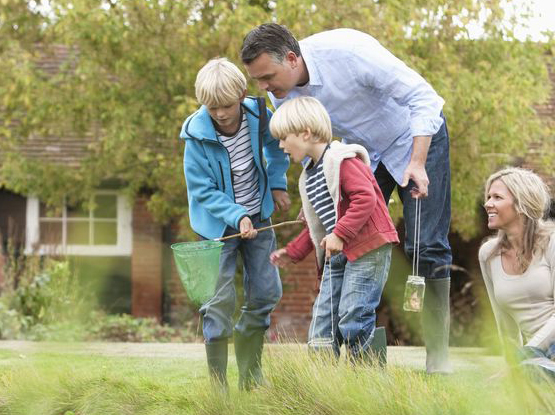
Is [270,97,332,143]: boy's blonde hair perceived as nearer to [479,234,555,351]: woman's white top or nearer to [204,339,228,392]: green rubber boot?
[479,234,555,351]: woman's white top

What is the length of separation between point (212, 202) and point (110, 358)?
204 centimetres

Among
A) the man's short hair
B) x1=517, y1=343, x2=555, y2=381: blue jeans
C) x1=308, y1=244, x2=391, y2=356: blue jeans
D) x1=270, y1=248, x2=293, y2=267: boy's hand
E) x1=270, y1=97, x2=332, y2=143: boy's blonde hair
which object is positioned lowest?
x1=517, y1=343, x2=555, y2=381: blue jeans

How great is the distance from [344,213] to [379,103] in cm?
Result: 74

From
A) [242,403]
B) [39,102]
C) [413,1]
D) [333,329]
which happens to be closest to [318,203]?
[333,329]

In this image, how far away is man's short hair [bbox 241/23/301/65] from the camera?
14.3 feet

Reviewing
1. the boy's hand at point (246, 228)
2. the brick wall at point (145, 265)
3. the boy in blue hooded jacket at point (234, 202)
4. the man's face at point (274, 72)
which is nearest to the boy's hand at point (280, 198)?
the boy in blue hooded jacket at point (234, 202)

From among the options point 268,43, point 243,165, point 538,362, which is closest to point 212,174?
point 243,165

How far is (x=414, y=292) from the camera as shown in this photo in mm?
4648

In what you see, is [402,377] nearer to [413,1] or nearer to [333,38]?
[333,38]

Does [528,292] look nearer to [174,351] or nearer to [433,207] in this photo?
[433,207]

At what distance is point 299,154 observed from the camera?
14.0 feet

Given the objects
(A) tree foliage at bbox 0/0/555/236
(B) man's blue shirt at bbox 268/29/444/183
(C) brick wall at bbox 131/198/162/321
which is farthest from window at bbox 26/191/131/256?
(B) man's blue shirt at bbox 268/29/444/183

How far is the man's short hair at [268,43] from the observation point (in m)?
4.37

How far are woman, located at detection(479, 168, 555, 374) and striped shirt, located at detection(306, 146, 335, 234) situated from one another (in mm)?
680
